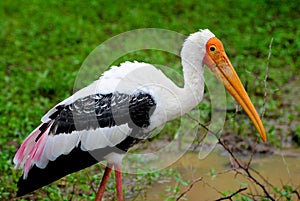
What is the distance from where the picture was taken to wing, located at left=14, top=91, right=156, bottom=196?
15.7 feet

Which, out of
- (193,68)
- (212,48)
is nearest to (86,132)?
(193,68)

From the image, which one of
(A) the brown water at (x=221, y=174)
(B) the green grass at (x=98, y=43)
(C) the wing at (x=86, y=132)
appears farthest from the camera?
(B) the green grass at (x=98, y=43)

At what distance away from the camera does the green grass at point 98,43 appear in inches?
291

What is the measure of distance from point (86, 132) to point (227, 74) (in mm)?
1093

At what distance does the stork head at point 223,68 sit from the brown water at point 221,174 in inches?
39.0

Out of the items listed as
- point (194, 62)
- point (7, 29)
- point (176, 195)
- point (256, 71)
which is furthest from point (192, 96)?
point (7, 29)

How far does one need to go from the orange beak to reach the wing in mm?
542

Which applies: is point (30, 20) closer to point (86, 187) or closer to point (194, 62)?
point (86, 187)

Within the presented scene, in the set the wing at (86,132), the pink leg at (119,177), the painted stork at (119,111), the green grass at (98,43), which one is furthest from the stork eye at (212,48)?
the green grass at (98,43)

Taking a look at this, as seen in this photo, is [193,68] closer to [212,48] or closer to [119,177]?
[212,48]

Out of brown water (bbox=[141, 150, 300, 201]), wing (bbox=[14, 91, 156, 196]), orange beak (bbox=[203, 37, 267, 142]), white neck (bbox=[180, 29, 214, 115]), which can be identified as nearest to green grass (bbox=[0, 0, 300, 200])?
brown water (bbox=[141, 150, 300, 201])

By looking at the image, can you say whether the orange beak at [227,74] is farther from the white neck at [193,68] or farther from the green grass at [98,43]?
the green grass at [98,43]

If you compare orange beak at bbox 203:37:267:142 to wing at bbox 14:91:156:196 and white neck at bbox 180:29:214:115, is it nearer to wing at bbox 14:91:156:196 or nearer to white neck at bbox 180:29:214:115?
white neck at bbox 180:29:214:115

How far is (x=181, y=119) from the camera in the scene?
741cm
